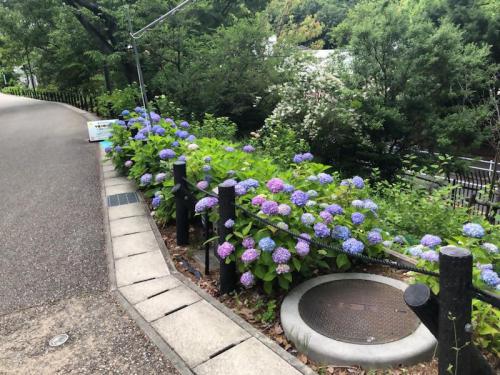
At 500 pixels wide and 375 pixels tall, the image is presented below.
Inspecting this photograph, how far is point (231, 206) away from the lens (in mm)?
3340

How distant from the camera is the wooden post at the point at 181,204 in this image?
14.4ft

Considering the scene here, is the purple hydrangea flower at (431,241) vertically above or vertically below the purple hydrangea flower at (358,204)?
below

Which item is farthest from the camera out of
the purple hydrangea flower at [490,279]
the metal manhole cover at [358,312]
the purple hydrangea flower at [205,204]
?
the purple hydrangea flower at [205,204]

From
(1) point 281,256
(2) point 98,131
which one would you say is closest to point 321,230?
(1) point 281,256

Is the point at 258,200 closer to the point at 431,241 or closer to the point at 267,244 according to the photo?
the point at 267,244

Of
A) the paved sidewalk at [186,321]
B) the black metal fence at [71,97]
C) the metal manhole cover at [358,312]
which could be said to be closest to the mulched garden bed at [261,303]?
the paved sidewalk at [186,321]

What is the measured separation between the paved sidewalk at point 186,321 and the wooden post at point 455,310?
86cm

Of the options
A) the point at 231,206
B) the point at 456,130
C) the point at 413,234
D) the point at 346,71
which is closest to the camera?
the point at 231,206

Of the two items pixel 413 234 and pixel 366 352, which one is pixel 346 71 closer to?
pixel 413 234

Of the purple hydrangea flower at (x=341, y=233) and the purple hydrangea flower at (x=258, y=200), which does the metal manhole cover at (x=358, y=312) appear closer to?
the purple hydrangea flower at (x=341, y=233)

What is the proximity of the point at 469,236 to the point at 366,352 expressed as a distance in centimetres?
117

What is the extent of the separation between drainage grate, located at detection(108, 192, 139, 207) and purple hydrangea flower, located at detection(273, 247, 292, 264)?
11.7 feet

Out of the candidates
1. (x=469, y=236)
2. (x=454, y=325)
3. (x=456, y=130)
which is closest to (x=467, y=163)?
(x=456, y=130)

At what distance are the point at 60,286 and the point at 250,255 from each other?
1950mm
